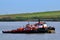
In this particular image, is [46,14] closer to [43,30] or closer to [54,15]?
[54,15]

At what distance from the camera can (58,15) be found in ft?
646

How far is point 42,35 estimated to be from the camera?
82188 mm

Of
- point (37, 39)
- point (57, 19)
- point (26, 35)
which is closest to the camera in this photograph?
point (37, 39)

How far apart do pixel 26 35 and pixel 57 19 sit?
115 m

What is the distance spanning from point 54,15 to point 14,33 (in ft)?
371

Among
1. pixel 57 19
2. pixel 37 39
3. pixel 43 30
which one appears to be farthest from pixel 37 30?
pixel 57 19

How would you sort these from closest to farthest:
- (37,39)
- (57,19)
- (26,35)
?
(37,39) < (26,35) < (57,19)

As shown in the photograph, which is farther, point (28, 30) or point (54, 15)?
point (54, 15)

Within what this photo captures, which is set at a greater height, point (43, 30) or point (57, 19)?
point (43, 30)

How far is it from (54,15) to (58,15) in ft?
6.79

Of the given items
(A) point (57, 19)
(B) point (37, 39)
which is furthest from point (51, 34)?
(A) point (57, 19)

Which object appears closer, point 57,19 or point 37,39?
point 37,39

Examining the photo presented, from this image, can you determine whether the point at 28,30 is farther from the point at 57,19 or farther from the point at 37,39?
the point at 57,19

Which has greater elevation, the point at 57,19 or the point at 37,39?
the point at 37,39
